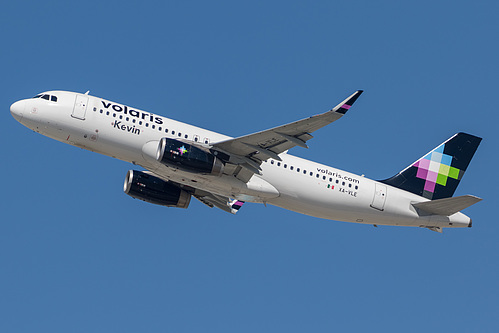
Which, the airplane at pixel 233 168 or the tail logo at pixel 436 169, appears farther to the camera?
the tail logo at pixel 436 169

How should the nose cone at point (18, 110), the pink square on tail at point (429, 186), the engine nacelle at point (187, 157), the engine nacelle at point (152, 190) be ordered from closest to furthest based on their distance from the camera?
1. the engine nacelle at point (187, 157)
2. the nose cone at point (18, 110)
3. the engine nacelle at point (152, 190)
4. the pink square on tail at point (429, 186)

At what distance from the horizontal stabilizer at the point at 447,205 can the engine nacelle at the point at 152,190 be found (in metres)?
15.4

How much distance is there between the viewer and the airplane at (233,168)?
40406mm

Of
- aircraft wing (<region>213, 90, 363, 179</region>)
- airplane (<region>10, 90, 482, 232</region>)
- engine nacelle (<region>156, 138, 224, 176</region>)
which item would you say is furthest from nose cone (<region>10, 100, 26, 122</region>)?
aircraft wing (<region>213, 90, 363, 179</region>)

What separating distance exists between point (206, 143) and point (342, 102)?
1000 cm

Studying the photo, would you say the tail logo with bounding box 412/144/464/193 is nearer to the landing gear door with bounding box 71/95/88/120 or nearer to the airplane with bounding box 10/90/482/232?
the airplane with bounding box 10/90/482/232

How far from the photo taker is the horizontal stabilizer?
1694 inches

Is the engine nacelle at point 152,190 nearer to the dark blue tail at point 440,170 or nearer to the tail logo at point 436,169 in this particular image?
the dark blue tail at point 440,170

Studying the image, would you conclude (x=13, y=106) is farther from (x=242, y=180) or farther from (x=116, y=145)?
(x=242, y=180)

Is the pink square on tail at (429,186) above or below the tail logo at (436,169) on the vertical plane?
below

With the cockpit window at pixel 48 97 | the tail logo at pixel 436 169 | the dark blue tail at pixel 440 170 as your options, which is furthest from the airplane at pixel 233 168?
the tail logo at pixel 436 169

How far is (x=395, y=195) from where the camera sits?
46.0 metres

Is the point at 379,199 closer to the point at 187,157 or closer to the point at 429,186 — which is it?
the point at 429,186

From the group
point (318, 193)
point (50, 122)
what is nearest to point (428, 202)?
point (318, 193)
